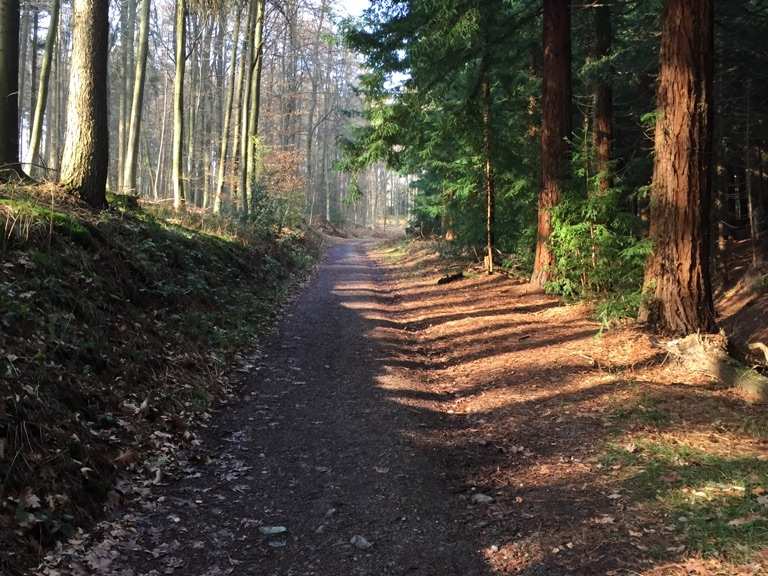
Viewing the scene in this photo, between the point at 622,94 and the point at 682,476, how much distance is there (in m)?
14.3

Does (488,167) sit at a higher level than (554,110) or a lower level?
lower

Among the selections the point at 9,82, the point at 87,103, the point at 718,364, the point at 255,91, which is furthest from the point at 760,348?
the point at 255,91

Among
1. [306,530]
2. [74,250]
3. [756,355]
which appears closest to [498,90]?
[756,355]

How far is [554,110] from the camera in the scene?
12250 mm

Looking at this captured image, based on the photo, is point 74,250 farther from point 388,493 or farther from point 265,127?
point 265,127

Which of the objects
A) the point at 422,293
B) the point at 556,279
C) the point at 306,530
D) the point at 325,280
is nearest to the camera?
the point at 306,530

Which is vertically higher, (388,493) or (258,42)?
(258,42)

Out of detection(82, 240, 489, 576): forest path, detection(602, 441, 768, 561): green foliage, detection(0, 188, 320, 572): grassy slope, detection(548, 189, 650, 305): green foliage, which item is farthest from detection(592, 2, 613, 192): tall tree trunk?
detection(602, 441, 768, 561): green foliage

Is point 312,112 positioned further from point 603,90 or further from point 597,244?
point 597,244

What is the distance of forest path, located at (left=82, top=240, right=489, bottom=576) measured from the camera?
3779mm

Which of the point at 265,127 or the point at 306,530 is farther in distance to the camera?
the point at 265,127

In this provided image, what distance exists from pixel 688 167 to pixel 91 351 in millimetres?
7473

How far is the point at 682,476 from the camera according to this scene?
4.54 m

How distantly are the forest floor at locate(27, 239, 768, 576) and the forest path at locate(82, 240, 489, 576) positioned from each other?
0.6 inches
